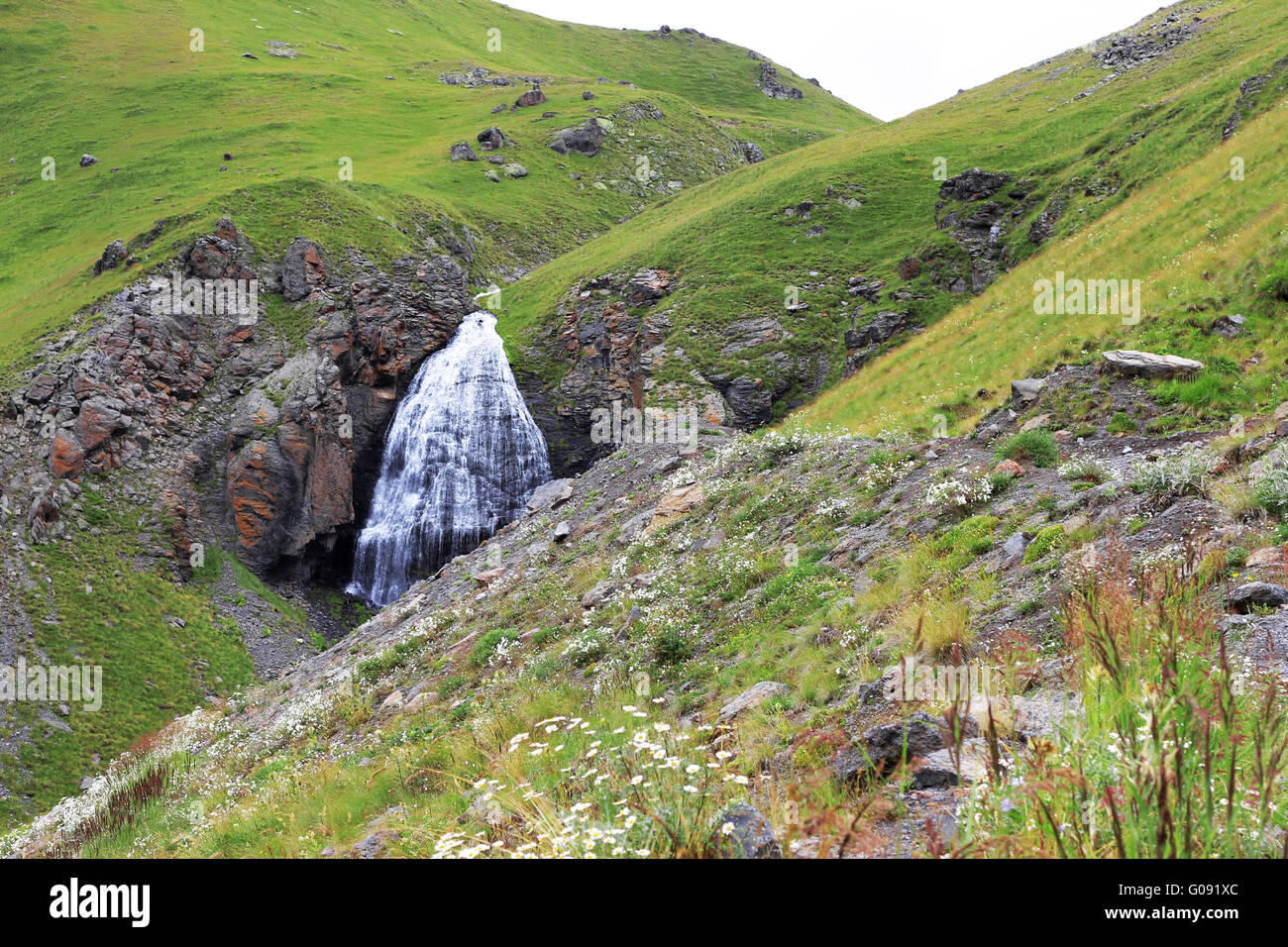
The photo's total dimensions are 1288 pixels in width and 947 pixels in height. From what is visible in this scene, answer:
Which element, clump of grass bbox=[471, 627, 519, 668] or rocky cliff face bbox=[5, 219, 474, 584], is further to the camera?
rocky cliff face bbox=[5, 219, 474, 584]

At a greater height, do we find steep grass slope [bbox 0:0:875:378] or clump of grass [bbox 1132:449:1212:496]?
steep grass slope [bbox 0:0:875:378]

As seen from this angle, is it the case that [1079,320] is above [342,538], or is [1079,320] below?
above

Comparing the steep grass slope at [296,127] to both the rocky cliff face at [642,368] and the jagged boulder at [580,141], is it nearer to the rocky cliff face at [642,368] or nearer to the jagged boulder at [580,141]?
the jagged boulder at [580,141]

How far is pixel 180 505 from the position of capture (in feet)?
126

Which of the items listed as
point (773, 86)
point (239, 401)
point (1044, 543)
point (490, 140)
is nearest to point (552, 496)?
point (1044, 543)

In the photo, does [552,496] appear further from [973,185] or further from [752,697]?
[973,185]

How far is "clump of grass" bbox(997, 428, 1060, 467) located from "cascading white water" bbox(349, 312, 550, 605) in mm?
32781

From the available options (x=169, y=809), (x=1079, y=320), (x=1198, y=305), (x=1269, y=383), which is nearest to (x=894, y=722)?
(x=1269, y=383)

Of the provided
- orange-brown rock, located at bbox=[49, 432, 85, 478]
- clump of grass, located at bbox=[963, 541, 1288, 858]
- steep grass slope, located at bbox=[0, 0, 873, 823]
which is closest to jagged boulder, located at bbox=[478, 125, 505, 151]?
steep grass slope, located at bbox=[0, 0, 873, 823]

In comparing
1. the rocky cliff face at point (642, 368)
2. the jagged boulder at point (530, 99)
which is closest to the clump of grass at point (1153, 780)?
the rocky cliff face at point (642, 368)

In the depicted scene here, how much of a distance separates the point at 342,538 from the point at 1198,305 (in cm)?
4110

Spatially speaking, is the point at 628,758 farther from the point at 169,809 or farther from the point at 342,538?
the point at 342,538

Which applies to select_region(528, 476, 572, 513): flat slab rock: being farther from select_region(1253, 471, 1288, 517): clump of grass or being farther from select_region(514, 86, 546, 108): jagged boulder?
select_region(514, 86, 546, 108): jagged boulder

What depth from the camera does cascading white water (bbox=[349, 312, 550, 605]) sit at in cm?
4100
